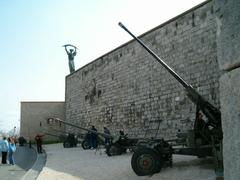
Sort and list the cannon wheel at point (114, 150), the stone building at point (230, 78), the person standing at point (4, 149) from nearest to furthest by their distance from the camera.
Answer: the stone building at point (230, 78), the cannon wheel at point (114, 150), the person standing at point (4, 149)

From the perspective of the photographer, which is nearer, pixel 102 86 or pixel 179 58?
pixel 179 58

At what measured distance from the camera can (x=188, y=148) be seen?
684 centimetres

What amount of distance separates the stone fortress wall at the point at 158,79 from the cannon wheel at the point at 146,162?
4731 mm

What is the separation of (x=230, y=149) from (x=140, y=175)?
5.48 metres

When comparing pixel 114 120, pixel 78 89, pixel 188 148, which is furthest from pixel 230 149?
pixel 78 89

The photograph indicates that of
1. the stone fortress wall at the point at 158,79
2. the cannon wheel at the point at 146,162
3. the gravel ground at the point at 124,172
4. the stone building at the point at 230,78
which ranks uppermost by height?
the stone fortress wall at the point at 158,79

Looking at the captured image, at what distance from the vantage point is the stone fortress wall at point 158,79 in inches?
458

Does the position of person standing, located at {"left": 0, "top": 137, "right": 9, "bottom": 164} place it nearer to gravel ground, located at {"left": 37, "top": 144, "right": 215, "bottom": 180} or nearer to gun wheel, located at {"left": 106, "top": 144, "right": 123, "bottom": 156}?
gun wheel, located at {"left": 106, "top": 144, "right": 123, "bottom": 156}

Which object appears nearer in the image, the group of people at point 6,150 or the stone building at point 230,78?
the stone building at point 230,78

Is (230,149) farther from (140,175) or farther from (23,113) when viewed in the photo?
(23,113)

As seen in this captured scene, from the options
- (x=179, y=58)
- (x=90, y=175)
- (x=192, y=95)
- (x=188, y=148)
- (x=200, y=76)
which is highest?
A: (x=179, y=58)

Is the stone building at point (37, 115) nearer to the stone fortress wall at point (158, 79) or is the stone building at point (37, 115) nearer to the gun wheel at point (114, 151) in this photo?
the stone fortress wall at point (158, 79)

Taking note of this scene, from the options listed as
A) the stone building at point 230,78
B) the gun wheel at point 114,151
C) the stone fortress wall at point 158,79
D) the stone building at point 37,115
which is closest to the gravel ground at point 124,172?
the gun wheel at point 114,151

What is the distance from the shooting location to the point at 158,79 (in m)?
14.1
